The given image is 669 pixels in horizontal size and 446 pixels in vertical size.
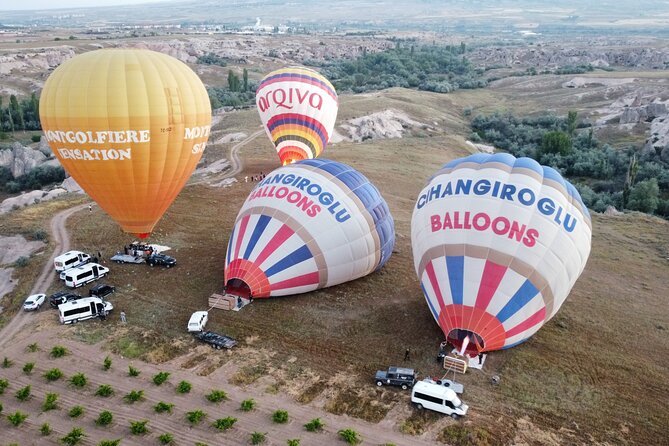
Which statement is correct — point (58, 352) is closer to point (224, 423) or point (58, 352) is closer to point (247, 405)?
point (224, 423)

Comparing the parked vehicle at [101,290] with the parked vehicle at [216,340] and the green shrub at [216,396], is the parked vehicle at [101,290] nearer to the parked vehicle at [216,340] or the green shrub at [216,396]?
the parked vehicle at [216,340]

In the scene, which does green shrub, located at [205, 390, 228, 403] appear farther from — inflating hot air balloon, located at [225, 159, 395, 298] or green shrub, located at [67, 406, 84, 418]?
inflating hot air balloon, located at [225, 159, 395, 298]

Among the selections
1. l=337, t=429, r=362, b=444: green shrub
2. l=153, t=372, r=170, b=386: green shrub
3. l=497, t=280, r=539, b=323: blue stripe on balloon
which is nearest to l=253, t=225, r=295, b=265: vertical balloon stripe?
l=153, t=372, r=170, b=386: green shrub

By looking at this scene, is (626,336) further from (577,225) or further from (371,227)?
(371,227)

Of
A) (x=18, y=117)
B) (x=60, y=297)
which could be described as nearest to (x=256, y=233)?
(x=60, y=297)

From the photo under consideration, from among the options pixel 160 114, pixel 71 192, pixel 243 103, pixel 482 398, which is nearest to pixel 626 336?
pixel 482 398

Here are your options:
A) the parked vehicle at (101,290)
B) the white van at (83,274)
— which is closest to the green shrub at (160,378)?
the parked vehicle at (101,290)

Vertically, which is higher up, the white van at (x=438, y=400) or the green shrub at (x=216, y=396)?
the white van at (x=438, y=400)
